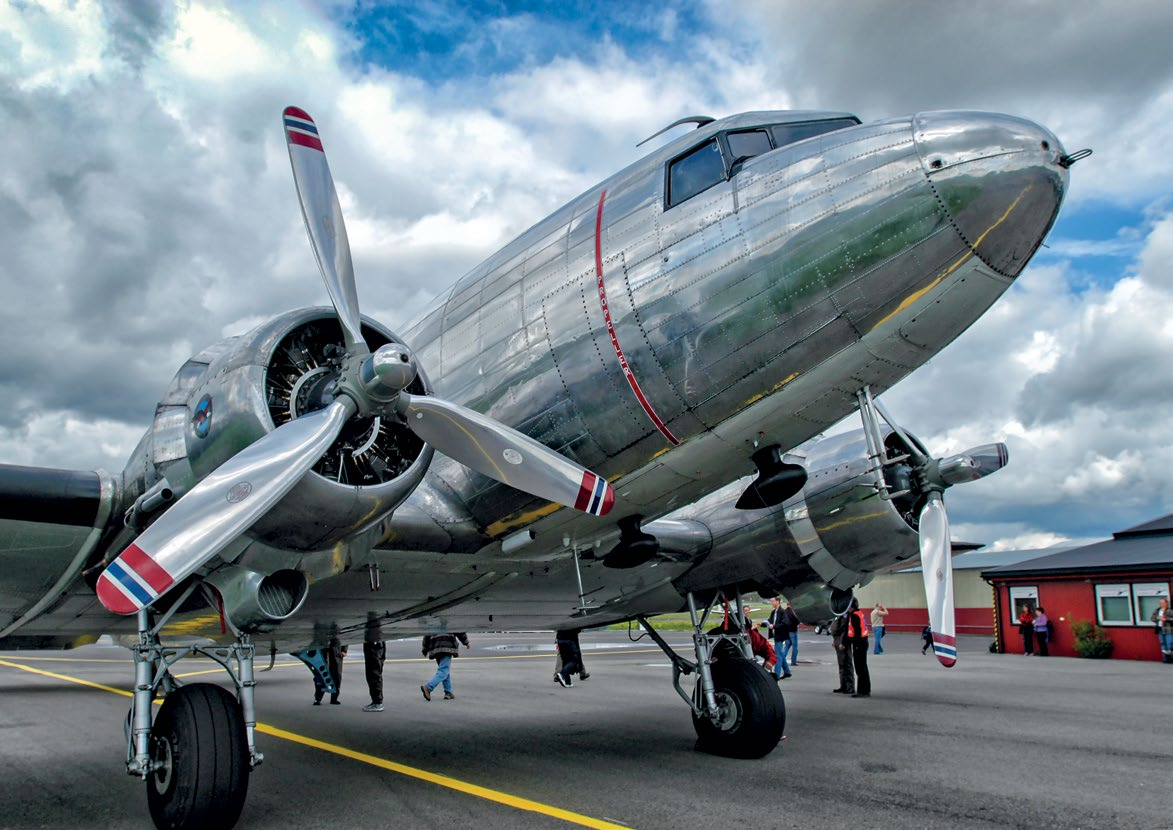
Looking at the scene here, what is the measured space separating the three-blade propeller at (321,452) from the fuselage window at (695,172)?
2.09 meters

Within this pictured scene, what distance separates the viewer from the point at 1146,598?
22672 millimetres

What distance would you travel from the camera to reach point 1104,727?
33.4 ft

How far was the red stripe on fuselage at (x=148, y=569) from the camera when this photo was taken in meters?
4.80

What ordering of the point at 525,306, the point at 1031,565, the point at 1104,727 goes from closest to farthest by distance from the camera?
the point at 525,306, the point at 1104,727, the point at 1031,565

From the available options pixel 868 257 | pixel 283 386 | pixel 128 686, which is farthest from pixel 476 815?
pixel 128 686

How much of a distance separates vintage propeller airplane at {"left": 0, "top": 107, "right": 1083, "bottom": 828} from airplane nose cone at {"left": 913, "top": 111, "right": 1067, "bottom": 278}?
0.05 feet

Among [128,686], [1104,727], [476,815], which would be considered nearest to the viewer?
[476,815]

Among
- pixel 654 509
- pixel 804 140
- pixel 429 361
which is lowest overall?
pixel 654 509

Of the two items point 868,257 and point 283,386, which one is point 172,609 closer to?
point 283,386

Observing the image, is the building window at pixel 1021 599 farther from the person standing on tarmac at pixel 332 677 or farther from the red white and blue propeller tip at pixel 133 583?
the red white and blue propeller tip at pixel 133 583

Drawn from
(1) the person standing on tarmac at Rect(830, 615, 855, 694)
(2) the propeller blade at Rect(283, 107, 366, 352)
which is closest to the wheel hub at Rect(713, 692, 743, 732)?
(2) the propeller blade at Rect(283, 107, 366, 352)

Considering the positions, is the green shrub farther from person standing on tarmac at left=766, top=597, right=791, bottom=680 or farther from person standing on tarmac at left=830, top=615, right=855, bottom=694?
person standing on tarmac at left=830, top=615, right=855, bottom=694

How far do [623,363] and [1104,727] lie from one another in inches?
328

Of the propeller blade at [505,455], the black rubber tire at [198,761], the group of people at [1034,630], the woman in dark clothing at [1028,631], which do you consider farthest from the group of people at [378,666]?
Answer: the woman in dark clothing at [1028,631]
